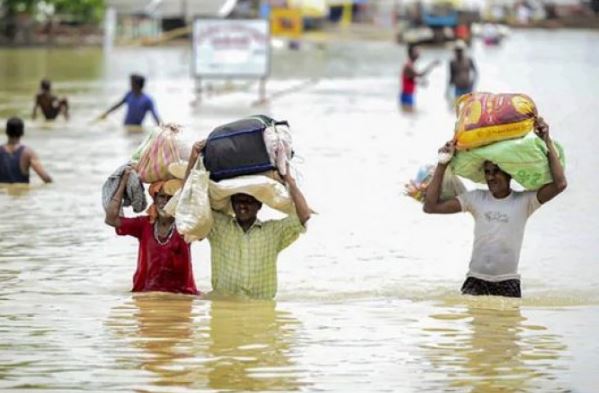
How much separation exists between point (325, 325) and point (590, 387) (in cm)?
190

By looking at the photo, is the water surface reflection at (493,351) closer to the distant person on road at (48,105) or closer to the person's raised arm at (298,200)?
the person's raised arm at (298,200)

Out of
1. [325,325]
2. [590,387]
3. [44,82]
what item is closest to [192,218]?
[325,325]

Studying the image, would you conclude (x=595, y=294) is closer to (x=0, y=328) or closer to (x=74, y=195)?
(x=0, y=328)

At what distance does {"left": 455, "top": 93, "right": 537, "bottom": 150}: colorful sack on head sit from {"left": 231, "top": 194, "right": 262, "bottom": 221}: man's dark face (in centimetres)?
114

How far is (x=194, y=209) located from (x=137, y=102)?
1591 centimetres

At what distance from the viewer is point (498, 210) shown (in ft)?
30.6

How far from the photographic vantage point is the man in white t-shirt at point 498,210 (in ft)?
30.6

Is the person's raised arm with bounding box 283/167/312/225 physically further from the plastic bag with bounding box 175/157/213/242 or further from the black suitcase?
the plastic bag with bounding box 175/157/213/242

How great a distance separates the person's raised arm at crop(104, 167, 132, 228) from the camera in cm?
928

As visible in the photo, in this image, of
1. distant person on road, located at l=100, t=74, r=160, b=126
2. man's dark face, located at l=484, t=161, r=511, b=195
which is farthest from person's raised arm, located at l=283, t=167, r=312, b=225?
distant person on road, located at l=100, t=74, r=160, b=126

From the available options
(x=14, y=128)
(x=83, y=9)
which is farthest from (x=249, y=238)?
(x=83, y=9)

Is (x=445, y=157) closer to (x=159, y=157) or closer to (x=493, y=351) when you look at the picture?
(x=493, y=351)

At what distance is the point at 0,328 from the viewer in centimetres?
909

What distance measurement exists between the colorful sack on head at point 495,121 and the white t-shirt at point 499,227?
0.32 m
